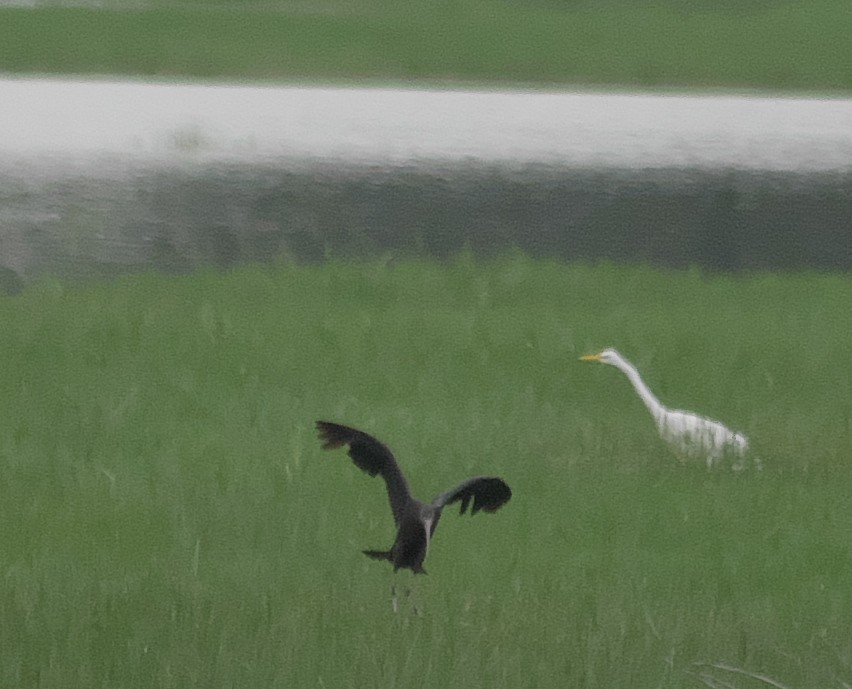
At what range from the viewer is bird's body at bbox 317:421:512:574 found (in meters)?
4.48

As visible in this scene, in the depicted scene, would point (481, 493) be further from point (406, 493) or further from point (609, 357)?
point (609, 357)

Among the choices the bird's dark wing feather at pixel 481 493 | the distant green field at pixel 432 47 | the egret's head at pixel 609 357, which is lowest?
the bird's dark wing feather at pixel 481 493

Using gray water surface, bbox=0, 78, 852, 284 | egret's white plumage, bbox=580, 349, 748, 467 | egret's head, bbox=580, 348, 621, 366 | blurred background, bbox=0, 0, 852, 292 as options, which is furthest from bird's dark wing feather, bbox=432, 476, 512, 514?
gray water surface, bbox=0, 78, 852, 284

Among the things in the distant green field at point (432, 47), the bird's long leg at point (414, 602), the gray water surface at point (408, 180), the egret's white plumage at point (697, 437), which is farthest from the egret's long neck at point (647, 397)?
the distant green field at point (432, 47)

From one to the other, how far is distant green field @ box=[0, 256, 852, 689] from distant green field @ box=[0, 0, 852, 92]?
105ft

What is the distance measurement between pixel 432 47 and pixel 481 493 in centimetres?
4174

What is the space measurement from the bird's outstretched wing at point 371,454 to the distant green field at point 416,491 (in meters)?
0.48

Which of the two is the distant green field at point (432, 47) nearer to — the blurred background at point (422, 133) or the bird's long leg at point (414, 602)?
the blurred background at point (422, 133)

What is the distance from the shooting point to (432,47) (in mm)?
45625

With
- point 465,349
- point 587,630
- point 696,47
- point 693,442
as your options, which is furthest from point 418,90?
point 587,630

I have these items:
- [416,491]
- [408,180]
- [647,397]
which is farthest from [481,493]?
[408,180]

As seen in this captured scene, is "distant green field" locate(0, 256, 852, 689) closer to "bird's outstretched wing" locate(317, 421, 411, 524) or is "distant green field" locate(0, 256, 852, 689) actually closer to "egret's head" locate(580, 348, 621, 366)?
"egret's head" locate(580, 348, 621, 366)

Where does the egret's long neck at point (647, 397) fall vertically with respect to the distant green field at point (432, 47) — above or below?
below

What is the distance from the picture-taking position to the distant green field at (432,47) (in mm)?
44688
